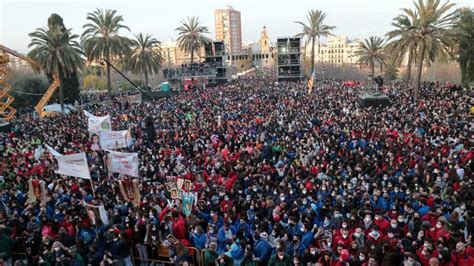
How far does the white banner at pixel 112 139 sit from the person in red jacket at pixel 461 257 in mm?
12239

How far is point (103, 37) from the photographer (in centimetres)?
3841

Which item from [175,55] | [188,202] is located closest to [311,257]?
[188,202]

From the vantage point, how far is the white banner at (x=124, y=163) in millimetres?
11805

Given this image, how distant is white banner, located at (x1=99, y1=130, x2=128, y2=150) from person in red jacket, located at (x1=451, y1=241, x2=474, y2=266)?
1224 centimetres

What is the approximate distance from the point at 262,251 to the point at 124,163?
19.1ft

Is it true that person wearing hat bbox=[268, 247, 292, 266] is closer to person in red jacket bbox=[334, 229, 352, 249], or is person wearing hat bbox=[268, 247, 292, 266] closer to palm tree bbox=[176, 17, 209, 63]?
person in red jacket bbox=[334, 229, 352, 249]

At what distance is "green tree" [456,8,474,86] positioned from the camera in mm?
31016

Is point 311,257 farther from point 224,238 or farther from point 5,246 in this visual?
point 5,246

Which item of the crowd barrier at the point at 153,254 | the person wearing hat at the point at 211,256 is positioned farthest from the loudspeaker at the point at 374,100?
the person wearing hat at the point at 211,256

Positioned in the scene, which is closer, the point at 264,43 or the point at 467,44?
the point at 467,44

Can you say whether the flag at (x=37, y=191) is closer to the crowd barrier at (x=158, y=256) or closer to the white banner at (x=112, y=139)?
the white banner at (x=112, y=139)

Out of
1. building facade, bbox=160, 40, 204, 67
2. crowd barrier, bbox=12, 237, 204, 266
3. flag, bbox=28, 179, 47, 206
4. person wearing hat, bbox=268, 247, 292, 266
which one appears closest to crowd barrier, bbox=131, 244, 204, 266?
crowd barrier, bbox=12, 237, 204, 266

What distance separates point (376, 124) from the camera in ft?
65.2

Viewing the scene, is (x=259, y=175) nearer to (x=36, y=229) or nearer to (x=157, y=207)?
(x=157, y=207)
